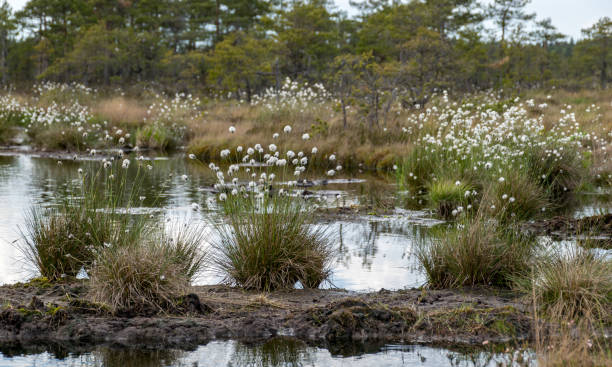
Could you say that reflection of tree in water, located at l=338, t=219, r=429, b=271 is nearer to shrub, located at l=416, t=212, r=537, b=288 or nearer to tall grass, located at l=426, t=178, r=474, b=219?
tall grass, located at l=426, t=178, r=474, b=219

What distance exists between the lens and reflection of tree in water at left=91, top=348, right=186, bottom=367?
480cm

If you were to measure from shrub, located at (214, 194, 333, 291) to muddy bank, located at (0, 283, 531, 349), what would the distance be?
28.1 inches

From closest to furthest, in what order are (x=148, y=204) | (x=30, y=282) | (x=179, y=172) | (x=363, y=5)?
(x=30, y=282) < (x=148, y=204) < (x=179, y=172) < (x=363, y=5)

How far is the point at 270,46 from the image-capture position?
40375 millimetres

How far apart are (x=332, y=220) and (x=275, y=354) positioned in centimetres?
556

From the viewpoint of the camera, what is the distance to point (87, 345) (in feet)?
16.9

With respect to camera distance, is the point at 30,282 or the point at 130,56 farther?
the point at 130,56

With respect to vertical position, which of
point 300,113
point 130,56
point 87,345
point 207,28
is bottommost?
point 87,345

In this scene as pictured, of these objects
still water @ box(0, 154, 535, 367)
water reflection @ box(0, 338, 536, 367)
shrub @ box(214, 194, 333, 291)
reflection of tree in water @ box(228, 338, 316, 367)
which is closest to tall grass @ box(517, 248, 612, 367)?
water reflection @ box(0, 338, 536, 367)

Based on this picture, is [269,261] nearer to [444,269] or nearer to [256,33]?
[444,269]

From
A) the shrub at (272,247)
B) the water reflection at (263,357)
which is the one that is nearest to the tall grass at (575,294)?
the water reflection at (263,357)

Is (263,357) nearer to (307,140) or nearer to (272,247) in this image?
(272,247)

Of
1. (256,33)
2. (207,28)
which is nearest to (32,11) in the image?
(207,28)

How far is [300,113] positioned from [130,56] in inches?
1296
